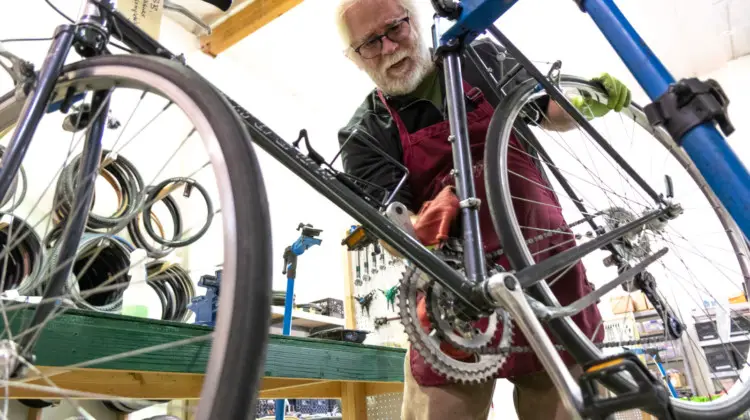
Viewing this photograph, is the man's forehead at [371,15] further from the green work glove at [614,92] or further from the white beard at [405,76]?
the green work glove at [614,92]

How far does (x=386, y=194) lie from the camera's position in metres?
0.91

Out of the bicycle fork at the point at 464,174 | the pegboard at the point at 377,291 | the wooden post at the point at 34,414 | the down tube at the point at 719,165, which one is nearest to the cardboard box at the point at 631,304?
the pegboard at the point at 377,291

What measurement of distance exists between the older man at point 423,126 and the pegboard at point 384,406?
0.72m

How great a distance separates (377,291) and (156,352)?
175 cm

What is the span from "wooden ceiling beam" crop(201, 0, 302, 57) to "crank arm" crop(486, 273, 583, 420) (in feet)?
8.20

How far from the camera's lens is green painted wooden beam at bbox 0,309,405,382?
29.2 inches

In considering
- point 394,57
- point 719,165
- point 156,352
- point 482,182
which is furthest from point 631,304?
point 156,352

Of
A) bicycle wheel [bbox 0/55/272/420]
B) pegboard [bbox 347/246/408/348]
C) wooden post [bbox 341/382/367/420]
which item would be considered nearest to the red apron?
bicycle wheel [bbox 0/55/272/420]

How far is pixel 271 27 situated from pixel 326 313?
1837 mm

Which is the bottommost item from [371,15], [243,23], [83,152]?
[83,152]

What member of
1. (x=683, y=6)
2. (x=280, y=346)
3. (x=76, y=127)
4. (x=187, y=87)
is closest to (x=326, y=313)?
(x=280, y=346)

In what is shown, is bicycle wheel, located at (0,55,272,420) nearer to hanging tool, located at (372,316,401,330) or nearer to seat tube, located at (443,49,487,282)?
seat tube, located at (443,49,487,282)

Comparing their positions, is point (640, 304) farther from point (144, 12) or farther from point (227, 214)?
point (227, 214)

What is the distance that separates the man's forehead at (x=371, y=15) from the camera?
112 centimetres
